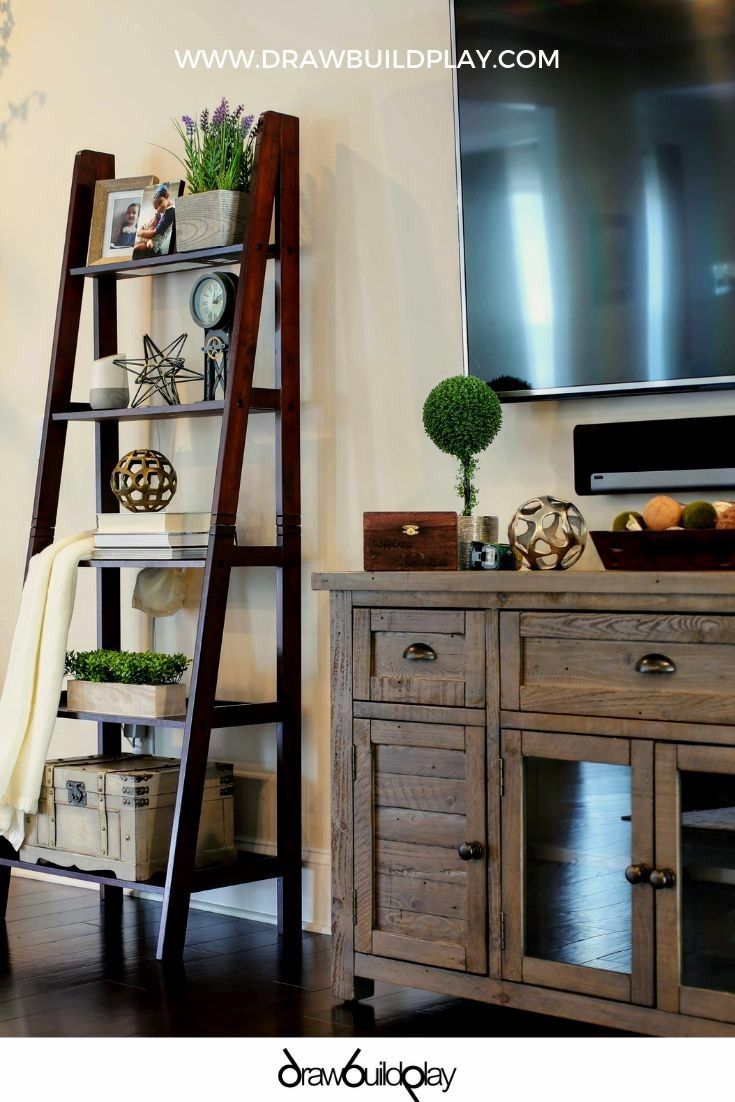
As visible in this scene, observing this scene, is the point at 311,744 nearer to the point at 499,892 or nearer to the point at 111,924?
the point at 111,924

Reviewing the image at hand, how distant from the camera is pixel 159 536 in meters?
3.12

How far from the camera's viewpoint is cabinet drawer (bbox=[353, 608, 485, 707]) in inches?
93.7

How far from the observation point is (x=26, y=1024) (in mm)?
2482

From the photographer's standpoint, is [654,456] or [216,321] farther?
[216,321]

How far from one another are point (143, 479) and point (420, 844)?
127cm

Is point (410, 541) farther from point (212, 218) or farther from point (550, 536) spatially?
point (212, 218)

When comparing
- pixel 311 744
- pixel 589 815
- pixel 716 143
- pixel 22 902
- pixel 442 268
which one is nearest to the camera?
pixel 589 815

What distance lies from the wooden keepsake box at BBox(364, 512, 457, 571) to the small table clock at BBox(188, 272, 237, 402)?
2.64 ft

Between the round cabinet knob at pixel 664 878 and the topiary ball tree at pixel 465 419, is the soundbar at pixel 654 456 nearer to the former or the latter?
the topiary ball tree at pixel 465 419

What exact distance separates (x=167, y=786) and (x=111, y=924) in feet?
1.42
